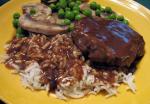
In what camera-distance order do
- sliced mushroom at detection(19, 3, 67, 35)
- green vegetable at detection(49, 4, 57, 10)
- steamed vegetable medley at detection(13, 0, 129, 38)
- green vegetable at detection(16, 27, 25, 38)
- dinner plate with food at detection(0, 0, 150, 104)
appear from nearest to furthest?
dinner plate with food at detection(0, 0, 150, 104) → sliced mushroom at detection(19, 3, 67, 35) → green vegetable at detection(16, 27, 25, 38) → steamed vegetable medley at detection(13, 0, 129, 38) → green vegetable at detection(49, 4, 57, 10)

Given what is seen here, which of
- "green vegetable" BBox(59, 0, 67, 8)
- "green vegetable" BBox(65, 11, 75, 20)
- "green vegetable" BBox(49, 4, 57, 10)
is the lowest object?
"green vegetable" BBox(49, 4, 57, 10)

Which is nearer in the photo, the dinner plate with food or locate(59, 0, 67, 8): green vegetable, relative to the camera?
the dinner plate with food

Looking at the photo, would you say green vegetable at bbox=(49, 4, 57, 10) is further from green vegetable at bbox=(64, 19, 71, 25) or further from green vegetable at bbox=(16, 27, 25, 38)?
green vegetable at bbox=(16, 27, 25, 38)

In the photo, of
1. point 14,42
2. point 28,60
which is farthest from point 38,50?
point 14,42

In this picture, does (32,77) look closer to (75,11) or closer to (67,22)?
(67,22)

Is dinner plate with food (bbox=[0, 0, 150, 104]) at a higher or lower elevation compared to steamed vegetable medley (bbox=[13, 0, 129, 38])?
higher

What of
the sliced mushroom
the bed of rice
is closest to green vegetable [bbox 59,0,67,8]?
the sliced mushroom

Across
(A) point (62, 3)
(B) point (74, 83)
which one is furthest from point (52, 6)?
(B) point (74, 83)

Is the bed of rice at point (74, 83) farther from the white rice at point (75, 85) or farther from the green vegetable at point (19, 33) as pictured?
the green vegetable at point (19, 33)

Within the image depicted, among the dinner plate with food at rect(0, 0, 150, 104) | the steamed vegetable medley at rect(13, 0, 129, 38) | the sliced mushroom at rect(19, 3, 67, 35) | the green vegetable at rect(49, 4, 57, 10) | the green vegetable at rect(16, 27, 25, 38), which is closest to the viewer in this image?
the dinner plate with food at rect(0, 0, 150, 104)
